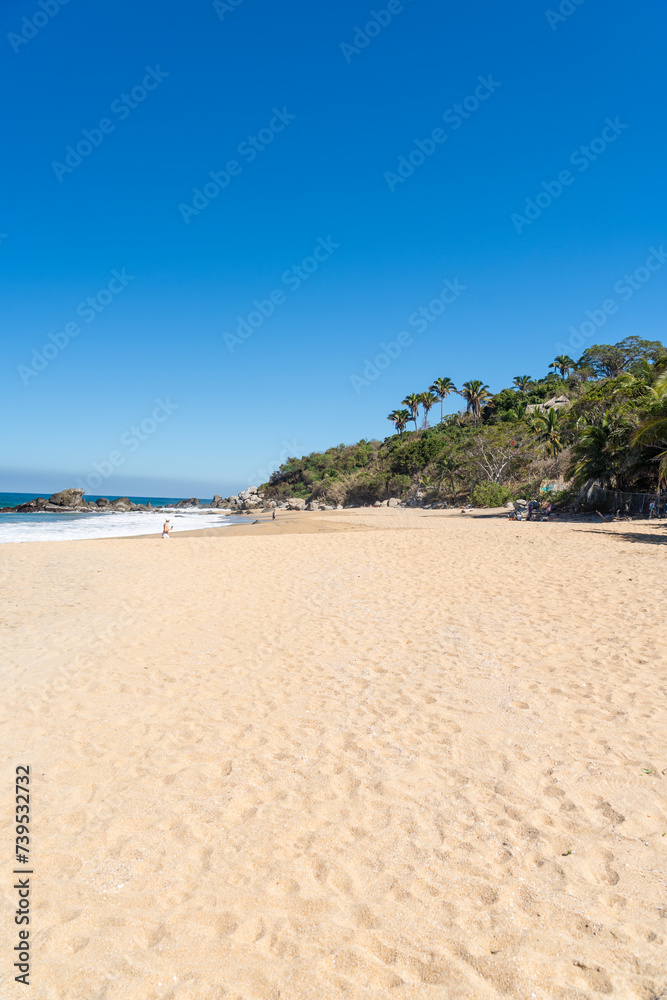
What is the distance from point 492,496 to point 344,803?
104ft

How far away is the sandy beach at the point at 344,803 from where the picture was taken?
2189 mm

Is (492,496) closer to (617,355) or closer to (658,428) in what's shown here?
(658,428)

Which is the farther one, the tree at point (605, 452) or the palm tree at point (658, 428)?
the tree at point (605, 452)

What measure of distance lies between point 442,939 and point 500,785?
4.40ft

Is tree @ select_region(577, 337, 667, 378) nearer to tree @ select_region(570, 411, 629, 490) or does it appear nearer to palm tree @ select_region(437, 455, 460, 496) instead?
palm tree @ select_region(437, 455, 460, 496)

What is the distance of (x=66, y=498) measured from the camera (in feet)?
214

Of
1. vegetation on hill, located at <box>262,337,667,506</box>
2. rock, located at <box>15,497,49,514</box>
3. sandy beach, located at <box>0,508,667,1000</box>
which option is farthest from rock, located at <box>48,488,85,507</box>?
sandy beach, located at <box>0,508,667,1000</box>

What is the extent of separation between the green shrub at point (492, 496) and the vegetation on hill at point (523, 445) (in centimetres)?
7

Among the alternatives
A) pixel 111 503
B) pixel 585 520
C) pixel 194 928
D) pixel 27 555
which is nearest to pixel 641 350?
pixel 585 520

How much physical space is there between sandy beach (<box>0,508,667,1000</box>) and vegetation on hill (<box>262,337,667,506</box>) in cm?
1455

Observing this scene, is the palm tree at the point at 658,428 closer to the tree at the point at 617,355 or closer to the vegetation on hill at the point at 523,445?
the vegetation on hill at the point at 523,445

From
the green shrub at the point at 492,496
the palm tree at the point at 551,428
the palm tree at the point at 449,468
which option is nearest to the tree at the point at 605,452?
the palm tree at the point at 551,428

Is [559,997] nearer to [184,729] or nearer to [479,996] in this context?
[479,996]

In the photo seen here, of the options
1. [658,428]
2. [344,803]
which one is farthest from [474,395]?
[344,803]
